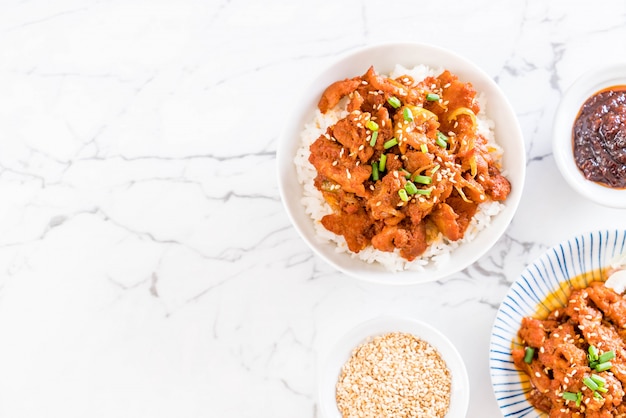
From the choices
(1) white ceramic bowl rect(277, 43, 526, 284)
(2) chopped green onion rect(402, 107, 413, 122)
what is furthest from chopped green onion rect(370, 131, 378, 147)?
(1) white ceramic bowl rect(277, 43, 526, 284)

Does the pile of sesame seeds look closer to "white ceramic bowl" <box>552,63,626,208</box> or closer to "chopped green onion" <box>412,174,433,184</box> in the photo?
"chopped green onion" <box>412,174,433,184</box>

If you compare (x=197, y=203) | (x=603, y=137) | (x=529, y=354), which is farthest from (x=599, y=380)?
(x=197, y=203)

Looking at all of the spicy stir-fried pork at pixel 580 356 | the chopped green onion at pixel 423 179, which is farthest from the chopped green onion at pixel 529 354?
the chopped green onion at pixel 423 179

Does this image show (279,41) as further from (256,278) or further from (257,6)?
(256,278)

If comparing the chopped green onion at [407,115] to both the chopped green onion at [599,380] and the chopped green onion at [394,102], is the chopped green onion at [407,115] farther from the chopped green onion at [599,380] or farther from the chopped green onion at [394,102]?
the chopped green onion at [599,380]

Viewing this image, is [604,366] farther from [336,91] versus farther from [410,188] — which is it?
[336,91]

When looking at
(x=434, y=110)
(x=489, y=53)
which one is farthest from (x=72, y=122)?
(x=489, y=53)

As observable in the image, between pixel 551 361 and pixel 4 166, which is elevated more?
pixel 4 166
